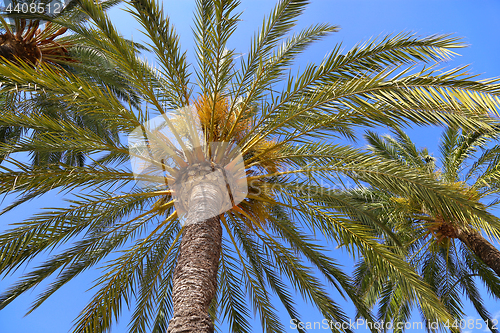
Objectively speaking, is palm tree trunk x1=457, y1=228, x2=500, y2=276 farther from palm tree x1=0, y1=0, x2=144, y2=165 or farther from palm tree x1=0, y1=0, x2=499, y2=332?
palm tree x1=0, y1=0, x2=144, y2=165

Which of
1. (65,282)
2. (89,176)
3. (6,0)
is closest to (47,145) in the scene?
(89,176)

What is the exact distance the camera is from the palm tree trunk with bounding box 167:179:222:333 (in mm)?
3422

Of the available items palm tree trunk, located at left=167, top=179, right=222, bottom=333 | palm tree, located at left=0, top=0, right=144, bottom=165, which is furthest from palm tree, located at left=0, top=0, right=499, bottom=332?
palm tree, located at left=0, top=0, right=144, bottom=165

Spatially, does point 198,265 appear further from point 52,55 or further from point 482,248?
point 52,55

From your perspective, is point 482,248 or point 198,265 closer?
point 198,265

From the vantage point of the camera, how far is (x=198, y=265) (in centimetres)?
405

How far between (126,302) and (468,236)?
7.73 m

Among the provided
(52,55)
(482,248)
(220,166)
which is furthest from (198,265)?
(52,55)

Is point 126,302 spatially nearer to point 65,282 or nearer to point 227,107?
point 65,282

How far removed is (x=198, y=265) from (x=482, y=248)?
274 inches

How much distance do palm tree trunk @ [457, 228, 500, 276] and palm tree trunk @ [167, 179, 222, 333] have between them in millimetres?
5744

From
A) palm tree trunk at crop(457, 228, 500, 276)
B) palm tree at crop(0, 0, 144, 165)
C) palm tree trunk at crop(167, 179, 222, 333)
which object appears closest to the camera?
palm tree trunk at crop(167, 179, 222, 333)

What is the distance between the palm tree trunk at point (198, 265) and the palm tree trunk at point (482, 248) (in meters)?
5.74

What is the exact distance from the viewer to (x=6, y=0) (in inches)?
275
